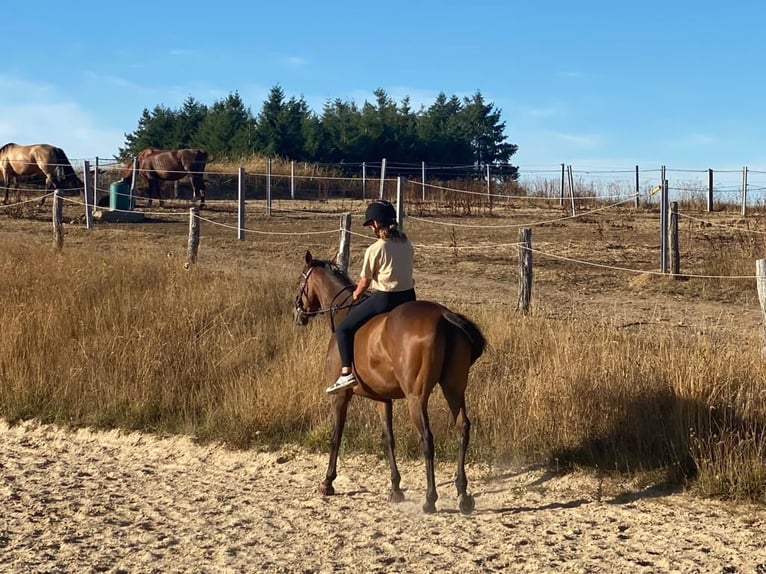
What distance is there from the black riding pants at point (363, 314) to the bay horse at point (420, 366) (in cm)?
5

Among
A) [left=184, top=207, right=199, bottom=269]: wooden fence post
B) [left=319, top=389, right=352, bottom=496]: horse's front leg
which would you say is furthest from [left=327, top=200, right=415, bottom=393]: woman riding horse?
[left=184, top=207, right=199, bottom=269]: wooden fence post

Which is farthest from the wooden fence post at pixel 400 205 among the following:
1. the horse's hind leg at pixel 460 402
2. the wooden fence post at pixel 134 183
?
the wooden fence post at pixel 134 183

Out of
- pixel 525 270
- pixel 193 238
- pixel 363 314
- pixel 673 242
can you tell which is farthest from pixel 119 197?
pixel 363 314

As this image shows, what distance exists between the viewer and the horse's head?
7621 millimetres

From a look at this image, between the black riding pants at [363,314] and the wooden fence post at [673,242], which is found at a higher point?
the wooden fence post at [673,242]

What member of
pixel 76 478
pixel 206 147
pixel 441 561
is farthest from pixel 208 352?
pixel 206 147

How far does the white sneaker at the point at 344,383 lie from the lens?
22.2 ft

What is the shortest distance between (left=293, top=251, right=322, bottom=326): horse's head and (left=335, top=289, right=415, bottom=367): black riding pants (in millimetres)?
840

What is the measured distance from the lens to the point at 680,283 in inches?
617

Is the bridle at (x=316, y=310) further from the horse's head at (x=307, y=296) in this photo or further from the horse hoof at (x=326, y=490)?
the horse hoof at (x=326, y=490)

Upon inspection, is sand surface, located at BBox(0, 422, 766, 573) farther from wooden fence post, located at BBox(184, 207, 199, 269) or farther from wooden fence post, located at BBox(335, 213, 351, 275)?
wooden fence post, located at BBox(184, 207, 199, 269)

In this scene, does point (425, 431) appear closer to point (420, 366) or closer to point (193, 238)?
point (420, 366)

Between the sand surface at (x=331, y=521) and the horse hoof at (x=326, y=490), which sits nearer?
the sand surface at (x=331, y=521)

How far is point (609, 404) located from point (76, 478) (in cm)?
431
